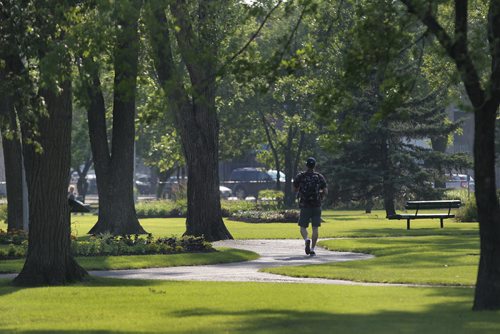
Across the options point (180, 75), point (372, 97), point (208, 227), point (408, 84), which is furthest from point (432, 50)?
point (372, 97)

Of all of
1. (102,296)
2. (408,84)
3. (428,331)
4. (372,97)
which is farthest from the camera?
(372,97)

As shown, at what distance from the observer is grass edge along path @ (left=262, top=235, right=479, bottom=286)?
20.6 m

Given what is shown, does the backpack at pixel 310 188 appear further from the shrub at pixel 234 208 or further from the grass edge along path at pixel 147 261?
the shrub at pixel 234 208

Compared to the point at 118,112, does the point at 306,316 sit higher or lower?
lower

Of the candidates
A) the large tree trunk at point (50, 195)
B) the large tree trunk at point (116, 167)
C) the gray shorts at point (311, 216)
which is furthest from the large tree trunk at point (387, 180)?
the large tree trunk at point (50, 195)

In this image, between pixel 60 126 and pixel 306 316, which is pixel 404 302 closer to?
pixel 306 316

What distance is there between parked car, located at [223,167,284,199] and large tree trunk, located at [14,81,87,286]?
209 ft

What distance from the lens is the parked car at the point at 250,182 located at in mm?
85312

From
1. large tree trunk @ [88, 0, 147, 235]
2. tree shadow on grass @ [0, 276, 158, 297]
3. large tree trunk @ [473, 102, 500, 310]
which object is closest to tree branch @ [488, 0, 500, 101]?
large tree trunk @ [473, 102, 500, 310]

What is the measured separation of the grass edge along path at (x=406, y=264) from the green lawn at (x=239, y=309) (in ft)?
6.47

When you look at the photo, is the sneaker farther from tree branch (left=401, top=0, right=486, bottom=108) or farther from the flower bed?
tree branch (left=401, top=0, right=486, bottom=108)

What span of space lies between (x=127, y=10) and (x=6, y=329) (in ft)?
11.5

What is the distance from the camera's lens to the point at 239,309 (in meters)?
15.5

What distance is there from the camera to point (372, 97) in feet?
163
